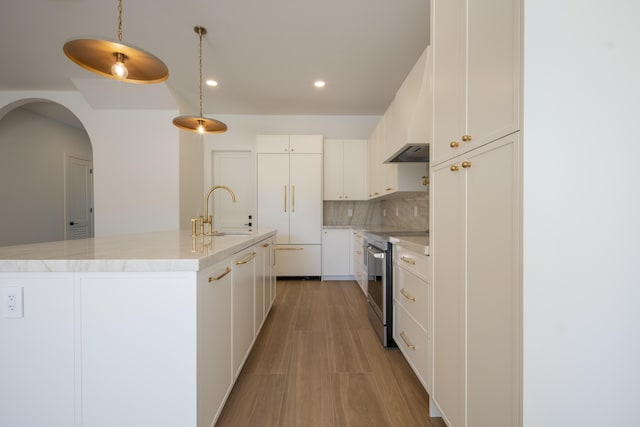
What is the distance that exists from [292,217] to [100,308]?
315 cm

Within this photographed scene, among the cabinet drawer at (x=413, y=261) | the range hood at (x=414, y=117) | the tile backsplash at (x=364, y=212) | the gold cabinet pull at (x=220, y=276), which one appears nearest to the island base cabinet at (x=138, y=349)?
the gold cabinet pull at (x=220, y=276)

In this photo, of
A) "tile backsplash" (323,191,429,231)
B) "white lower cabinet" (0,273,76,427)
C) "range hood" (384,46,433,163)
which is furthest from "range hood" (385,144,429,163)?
"white lower cabinet" (0,273,76,427)

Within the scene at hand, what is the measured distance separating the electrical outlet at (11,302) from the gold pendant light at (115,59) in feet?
3.69

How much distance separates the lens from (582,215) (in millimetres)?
754

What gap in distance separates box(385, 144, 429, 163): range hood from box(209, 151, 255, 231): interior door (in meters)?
2.77

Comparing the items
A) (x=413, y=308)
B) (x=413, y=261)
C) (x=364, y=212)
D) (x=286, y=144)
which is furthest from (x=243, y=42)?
(x=364, y=212)

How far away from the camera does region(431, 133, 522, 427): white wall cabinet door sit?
30.6 inches

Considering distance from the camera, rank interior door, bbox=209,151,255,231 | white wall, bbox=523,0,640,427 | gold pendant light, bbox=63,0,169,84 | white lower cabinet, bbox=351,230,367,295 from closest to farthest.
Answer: white wall, bbox=523,0,640,427 → gold pendant light, bbox=63,0,169,84 → white lower cabinet, bbox=351,230,367,295 → interior door, bbox=209,151,255,231

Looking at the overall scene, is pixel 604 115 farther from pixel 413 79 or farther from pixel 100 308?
pixel 100 308

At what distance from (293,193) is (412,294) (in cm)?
276

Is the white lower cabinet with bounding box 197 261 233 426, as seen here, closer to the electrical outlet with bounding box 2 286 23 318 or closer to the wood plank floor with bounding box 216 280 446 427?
the wood plank floor with bounding box 216 280 446 427

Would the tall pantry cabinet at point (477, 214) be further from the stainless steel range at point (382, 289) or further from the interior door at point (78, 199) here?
the interior door at point (78, 199)

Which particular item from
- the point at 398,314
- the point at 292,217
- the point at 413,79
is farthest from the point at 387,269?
the point at 292,217

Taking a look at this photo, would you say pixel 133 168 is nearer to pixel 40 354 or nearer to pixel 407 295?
pixel 40 354
